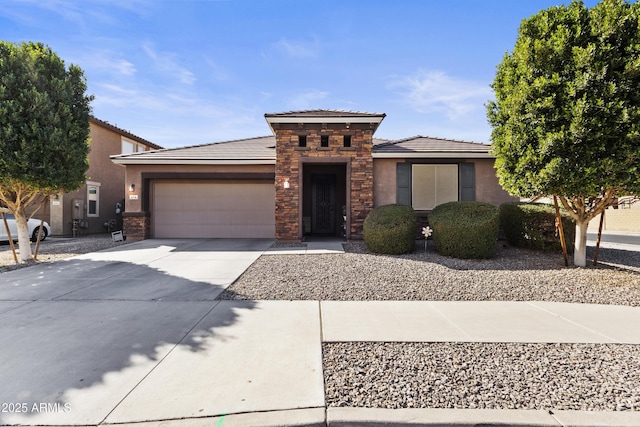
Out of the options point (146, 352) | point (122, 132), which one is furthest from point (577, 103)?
point (122, 132)

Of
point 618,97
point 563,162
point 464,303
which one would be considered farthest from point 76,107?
point 618,97

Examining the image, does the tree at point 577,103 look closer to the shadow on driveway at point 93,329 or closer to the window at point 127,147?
the shadow on driveway at point 93,329

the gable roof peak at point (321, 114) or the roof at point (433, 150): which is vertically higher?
the gable roof peak at point (321, 114)

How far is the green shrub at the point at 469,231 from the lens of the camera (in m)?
8.01

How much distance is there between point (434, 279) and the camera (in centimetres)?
617

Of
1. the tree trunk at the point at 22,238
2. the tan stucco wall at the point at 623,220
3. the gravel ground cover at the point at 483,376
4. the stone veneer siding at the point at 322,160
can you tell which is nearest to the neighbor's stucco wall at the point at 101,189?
the tree trunk at the point at 22,238

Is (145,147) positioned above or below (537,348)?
above

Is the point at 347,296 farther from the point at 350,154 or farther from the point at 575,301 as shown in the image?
the point at 350,154

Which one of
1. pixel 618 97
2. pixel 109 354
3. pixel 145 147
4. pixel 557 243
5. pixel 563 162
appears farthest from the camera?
pixel 145 147

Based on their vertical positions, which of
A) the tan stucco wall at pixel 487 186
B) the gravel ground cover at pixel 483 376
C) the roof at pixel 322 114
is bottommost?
the gravel ground cover at pixel 483 376

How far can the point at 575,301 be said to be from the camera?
510 cm

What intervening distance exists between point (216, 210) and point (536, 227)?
11201mm

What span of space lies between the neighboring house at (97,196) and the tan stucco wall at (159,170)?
10.1ft

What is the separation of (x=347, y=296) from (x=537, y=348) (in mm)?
2649
